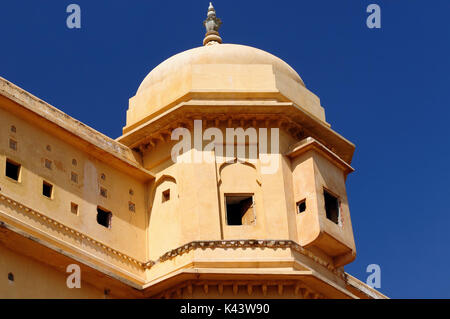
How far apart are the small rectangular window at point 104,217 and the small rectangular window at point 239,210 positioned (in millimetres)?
2486

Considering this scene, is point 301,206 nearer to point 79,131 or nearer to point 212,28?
point 79,131

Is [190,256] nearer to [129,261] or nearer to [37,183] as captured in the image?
[129,261]

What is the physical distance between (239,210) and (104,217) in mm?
2851

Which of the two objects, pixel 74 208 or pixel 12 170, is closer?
pixel 12 170

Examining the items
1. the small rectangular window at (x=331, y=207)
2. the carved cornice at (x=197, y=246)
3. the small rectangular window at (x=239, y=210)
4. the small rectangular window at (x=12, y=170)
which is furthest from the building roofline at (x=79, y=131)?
the small rectangular window at (x=331, y=207)

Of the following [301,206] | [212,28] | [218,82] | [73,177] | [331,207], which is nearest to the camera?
[73,177]

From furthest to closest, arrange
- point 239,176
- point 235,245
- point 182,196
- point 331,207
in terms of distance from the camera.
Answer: point 331,207 → point 239,176 → point 182,196 → point 235,245

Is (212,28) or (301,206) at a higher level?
(212,28)

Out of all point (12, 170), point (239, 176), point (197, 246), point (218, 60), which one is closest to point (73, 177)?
point (12, 170)

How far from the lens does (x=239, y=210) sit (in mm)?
22203
